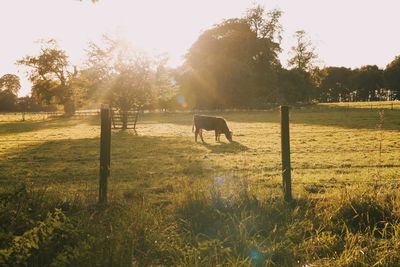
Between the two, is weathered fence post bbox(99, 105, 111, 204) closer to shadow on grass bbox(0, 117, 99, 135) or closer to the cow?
the cow

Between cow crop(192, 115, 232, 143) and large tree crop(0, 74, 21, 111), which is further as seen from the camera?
large tree crop(0, 74, 21, 111)

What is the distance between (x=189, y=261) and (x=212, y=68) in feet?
207

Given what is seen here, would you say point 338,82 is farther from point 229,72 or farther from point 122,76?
point 122,76

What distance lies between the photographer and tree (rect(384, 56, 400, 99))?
107 m

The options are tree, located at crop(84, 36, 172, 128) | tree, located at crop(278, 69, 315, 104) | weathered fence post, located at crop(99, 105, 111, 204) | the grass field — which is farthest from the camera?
tree, located at crop(278, 69, 315, 104)

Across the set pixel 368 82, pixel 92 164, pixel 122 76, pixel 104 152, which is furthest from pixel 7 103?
pixel 104 152

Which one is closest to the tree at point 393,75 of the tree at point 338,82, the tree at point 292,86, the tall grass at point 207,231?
the tree at point 338,82

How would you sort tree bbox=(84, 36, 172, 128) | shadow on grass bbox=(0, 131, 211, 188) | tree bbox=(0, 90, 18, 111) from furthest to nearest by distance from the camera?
tree bbox=(0, 90, 18, 111), tree bbox=(84, 36, 172, 128), shadow on grass bbox=(0, 131, 211, 188)

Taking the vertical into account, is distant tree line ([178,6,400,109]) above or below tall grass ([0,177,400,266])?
above

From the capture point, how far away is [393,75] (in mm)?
107875

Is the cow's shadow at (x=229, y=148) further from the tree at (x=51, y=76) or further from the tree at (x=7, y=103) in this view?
the tree at (x=7, y=103)

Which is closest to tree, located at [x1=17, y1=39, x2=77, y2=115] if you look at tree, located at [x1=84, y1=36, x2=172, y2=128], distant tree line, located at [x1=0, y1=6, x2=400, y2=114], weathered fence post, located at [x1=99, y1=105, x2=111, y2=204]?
distant tree line, located at [x1=0, y1=6, x2=400, y2=114]

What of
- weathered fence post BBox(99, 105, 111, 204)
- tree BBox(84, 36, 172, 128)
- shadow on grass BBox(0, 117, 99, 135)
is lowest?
shadow on grass BBox(0, 117, 99, 135)

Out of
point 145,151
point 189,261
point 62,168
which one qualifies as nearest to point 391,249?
point 189,261
